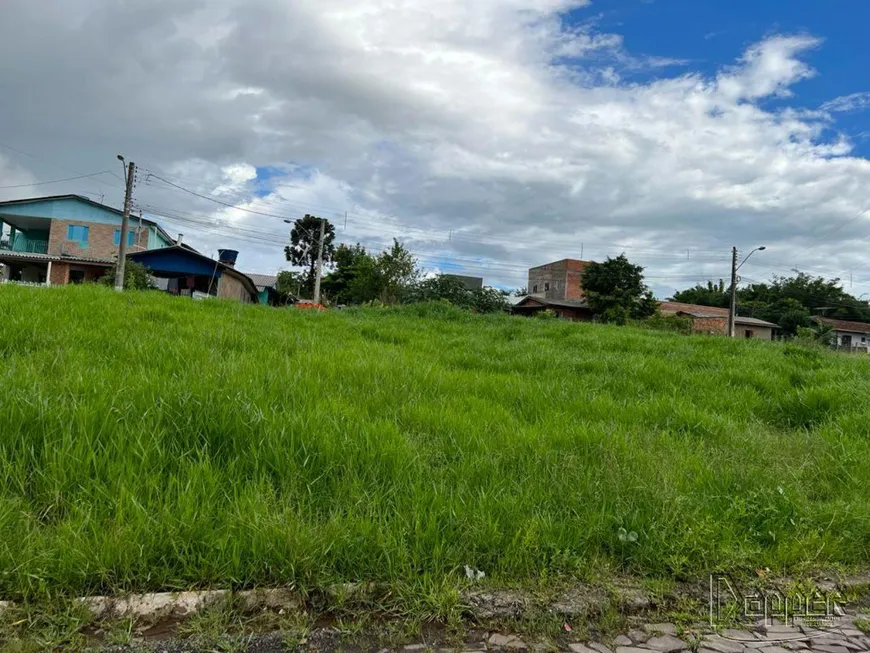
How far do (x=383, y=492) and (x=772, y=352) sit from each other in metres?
9.17

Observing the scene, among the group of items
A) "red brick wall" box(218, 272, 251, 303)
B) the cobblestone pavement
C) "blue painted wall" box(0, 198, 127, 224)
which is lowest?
the cobblestone pavement

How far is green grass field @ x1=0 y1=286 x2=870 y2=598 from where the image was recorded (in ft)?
6.59

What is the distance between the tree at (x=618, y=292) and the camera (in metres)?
37.6

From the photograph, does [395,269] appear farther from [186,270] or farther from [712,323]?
[712,323]

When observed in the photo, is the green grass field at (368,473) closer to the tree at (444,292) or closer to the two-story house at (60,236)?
the tree at (444,292)

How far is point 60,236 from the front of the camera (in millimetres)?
31688

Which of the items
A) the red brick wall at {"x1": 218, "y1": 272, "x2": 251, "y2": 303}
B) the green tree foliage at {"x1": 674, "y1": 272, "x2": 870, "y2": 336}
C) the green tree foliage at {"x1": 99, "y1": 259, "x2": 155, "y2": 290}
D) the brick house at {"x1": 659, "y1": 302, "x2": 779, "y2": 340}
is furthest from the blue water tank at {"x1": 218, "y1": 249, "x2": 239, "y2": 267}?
the green tree foliage at {"x1": 674, "y1": 272, "x2": 870, "y2": 336}

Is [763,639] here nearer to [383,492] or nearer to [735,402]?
[383,492]

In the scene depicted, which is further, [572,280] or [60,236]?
[572,280]

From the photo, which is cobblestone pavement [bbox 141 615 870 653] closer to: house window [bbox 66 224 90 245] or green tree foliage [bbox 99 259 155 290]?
green tree foliage [bbox 99 259 155 290]

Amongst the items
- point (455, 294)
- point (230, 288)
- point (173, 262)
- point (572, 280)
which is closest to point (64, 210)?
point (173, 262)

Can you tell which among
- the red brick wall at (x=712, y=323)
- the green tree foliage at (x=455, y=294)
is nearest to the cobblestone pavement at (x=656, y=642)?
the green tree foliage at (x=455, y=294)

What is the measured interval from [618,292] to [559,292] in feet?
38.4

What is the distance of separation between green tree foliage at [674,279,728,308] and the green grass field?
68591mm
